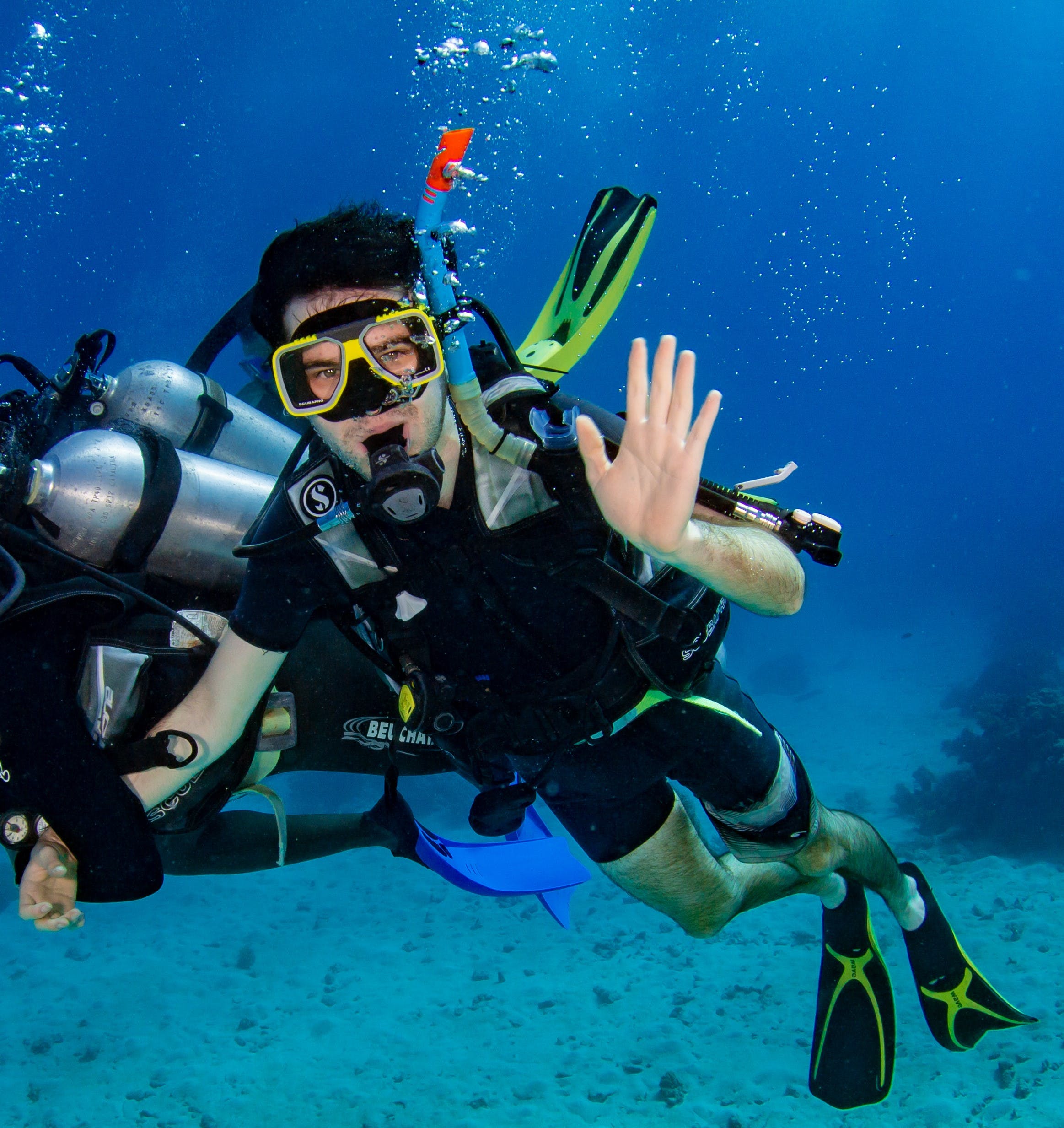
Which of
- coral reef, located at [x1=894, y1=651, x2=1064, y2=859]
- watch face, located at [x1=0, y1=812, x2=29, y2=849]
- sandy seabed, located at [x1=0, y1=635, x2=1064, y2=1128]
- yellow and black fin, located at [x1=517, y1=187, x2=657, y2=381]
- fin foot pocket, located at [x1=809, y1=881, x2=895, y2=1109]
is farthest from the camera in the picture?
coral reef, located at [x1=894, y1=651, x2=1064, y2=859]

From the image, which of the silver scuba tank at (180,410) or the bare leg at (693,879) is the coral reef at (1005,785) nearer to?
the bare leg at (693,879)

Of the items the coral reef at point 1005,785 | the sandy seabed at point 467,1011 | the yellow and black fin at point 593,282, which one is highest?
the yellow and black fin at point 593,282

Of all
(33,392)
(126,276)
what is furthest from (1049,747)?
(126,276)

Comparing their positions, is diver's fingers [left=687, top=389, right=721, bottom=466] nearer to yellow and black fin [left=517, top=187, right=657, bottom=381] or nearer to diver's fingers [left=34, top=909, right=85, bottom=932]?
yellow and black fin [left=517, top=187, right=657, bottom=381]

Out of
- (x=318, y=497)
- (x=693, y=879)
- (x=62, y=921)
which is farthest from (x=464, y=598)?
(x=693, y=879)

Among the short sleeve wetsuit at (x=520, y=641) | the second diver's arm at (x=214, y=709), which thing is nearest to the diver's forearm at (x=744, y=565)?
the short sleeve wetsuit at (x=520, y=641)

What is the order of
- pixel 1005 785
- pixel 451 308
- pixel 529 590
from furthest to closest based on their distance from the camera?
1. pixel 1005 785
2. pixel 529 590
3. pixel 451 308

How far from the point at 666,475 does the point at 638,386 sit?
237mm

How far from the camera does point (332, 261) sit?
235 cm

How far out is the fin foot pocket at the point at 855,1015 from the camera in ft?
13.3

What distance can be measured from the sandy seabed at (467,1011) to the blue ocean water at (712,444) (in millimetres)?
51

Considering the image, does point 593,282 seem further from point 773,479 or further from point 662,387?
point 662,387

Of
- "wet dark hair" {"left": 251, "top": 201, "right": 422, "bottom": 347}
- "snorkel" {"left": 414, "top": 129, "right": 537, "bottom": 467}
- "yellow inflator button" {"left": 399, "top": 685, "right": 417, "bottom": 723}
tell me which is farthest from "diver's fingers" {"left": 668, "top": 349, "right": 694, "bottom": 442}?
"yellow inflator button" {"left": 399, "top": 685, "right": 417, "bottom": 723}

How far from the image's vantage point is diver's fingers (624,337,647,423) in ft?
5.45
